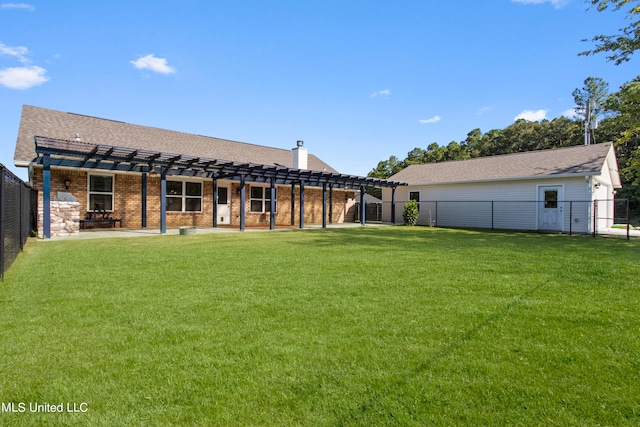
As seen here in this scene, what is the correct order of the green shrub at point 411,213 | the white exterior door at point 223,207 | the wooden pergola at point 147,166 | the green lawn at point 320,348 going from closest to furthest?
the green lawn at point 320,348, the wooden pergola at point 147,166, the white exterior door at point 223,207, the green shrub at point 411,213

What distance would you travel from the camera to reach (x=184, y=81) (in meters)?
15.0

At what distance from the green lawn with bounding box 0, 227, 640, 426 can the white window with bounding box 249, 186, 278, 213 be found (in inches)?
540

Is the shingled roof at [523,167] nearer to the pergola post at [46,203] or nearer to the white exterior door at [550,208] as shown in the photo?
the white exterior door at [550,208]

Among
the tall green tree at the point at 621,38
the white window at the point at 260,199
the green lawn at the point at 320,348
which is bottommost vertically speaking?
the green lawn at the point at 320,348

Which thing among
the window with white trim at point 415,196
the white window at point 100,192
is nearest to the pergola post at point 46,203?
the white window at point 100,192

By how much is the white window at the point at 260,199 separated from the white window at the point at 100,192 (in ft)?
22.8

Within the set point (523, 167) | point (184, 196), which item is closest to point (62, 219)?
point (184, 196)

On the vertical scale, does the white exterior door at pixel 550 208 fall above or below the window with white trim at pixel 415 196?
below

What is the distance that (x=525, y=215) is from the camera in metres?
18.1

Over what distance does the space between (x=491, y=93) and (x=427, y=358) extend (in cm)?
2066

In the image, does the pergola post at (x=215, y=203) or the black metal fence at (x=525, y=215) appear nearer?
the black metal fence at (x=525, y=215)

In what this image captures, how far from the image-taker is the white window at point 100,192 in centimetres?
1405

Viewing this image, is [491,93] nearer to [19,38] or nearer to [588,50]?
[588,50]

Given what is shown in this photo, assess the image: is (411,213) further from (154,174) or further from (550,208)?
(154,174)
